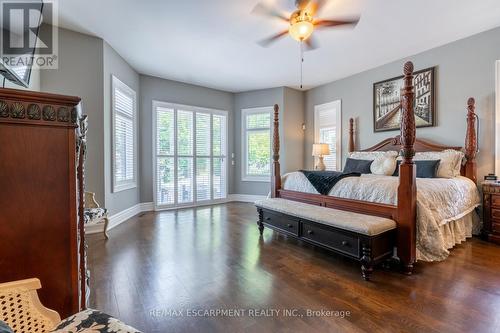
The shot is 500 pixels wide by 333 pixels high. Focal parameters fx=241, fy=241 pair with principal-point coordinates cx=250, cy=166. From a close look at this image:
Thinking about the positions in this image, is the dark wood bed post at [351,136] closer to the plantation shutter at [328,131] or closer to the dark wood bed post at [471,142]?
the plantation shutter at [328,131]

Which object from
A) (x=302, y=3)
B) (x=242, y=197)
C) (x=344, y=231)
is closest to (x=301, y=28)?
(x=302, y=3)

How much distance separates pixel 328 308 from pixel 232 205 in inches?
160

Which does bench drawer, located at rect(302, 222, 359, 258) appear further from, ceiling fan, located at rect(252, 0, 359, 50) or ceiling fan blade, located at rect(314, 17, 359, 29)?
ceiling fan blade, located at rect(314, 17, 359, 29)

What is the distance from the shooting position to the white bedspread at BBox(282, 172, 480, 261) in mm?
2320

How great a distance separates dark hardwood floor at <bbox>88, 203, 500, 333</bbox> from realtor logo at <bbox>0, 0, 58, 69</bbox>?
223 cm

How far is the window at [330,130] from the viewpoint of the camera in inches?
208

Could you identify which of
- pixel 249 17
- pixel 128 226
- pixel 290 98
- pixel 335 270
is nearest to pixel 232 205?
pixel 128 226

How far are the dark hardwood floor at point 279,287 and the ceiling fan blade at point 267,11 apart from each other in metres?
2.68

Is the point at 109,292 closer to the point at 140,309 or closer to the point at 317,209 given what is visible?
the point at 140,309

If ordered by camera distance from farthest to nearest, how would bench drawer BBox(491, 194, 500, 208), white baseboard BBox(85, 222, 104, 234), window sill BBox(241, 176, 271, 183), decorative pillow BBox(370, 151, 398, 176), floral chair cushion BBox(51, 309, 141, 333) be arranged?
window sill BBox(241, 176, 271, 183)
decorative pillow BBox(370, 151, 398, 176)
white baseboard BBox(85, 222, 104, 234)
bench drawer BBox(491, 194, 500, 208)
floral chair cushion BBox(51, 309, 141, 333)

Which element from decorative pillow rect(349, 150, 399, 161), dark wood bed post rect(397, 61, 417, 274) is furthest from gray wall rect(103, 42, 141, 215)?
decorative pillow rect(349, 150, 399, 161)

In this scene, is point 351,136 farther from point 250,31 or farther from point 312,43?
point 250,31

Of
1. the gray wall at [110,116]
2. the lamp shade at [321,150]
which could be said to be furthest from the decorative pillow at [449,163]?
the gray wall at [110,116]

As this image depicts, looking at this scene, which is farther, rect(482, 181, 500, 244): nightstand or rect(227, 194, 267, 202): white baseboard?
rect(227, 194, 267, 202): white baseboard
